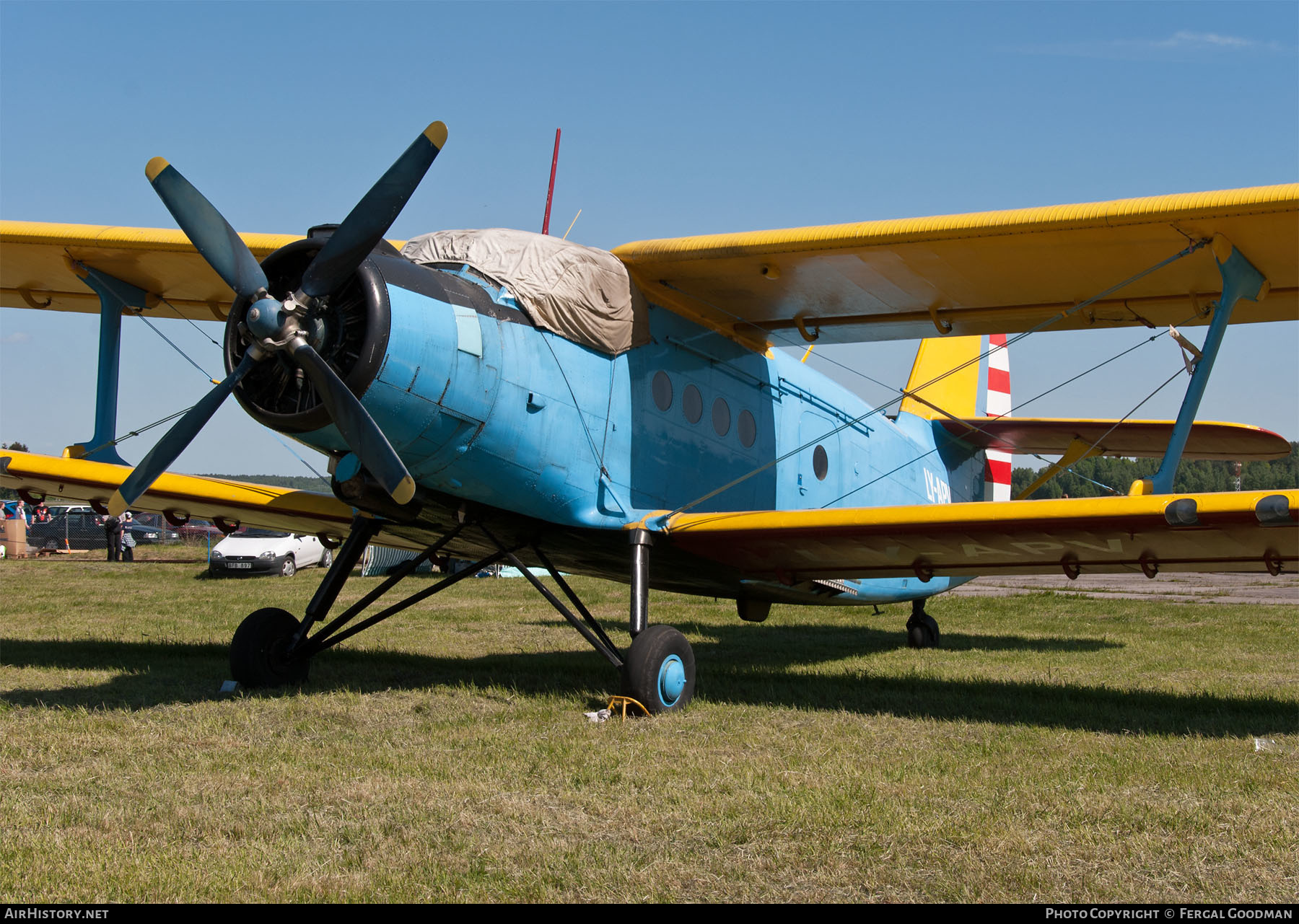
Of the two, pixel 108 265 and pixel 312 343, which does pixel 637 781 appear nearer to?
pixel 312 343

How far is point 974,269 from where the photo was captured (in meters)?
8.67

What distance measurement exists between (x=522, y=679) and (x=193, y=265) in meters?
4.73

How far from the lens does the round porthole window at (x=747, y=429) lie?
9.68 metres

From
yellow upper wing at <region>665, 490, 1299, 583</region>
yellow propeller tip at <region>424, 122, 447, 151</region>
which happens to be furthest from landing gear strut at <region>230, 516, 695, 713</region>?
yellow propeller tip at <region>424, 122, 447, 151</region>

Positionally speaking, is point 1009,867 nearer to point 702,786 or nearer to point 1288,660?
point 702,786

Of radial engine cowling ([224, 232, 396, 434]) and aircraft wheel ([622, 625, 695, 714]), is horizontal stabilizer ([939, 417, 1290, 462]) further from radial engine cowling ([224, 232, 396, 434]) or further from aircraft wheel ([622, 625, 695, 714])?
radial engine cowling ([224, 232, 396, 434])

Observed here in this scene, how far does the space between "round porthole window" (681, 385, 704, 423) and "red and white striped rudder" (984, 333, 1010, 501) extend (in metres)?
6.62

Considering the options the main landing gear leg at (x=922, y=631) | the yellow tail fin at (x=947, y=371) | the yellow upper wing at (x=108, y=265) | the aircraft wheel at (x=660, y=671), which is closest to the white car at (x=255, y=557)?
the yellow upper wing at (x=108, y=265)

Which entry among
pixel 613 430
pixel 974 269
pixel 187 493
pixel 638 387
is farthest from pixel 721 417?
pixel 187 493

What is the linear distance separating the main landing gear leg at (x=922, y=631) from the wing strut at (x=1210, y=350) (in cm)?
533

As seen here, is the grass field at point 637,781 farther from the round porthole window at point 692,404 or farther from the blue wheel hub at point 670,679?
the round porthole window at point 692,404

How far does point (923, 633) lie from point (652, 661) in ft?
21.5
